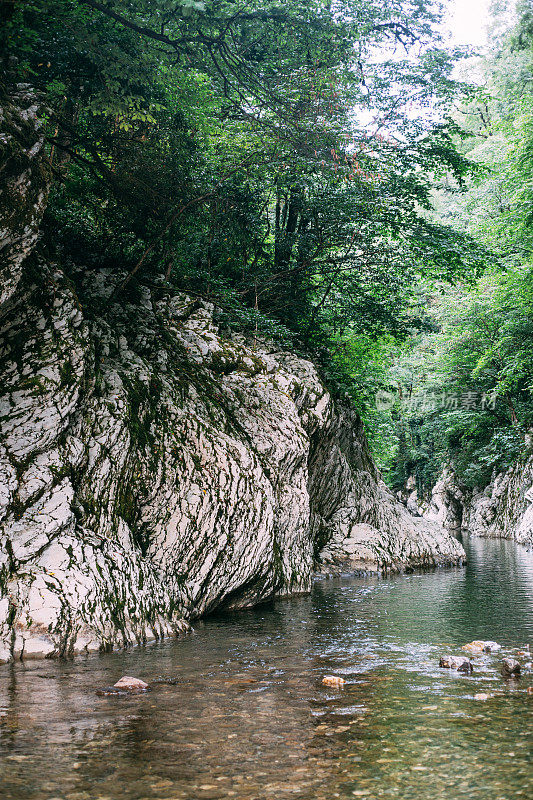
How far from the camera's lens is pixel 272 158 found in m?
11.5

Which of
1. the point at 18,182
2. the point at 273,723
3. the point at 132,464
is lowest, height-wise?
the point at 273,723

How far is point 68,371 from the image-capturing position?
729 cm

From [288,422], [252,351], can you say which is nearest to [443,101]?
[252,351]

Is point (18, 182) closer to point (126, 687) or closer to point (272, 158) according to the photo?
point (126, 687)

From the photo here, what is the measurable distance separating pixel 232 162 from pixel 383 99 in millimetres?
6127

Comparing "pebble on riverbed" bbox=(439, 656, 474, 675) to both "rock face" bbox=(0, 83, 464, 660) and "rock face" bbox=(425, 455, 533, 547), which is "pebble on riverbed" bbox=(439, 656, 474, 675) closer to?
"rock face" bbox=(0, 83, 464, 660)

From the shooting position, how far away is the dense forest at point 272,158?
8156 millimetres

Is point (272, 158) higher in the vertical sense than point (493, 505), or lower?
higher

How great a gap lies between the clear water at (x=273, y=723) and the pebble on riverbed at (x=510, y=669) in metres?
0.13

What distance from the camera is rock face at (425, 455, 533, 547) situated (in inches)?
1114

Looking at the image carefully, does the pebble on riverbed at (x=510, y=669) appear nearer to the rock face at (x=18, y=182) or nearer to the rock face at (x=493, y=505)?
the rock face at (x=18, y=182)

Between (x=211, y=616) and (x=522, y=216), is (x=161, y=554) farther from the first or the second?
(x=522, y=216)

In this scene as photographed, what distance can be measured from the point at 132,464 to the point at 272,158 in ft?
23.4

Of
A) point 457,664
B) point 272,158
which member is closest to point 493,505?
point 272,158
